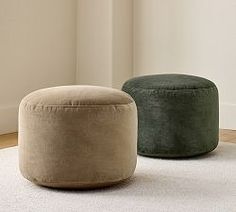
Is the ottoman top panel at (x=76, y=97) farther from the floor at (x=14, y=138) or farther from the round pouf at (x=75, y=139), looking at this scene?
the floor at (x=14, y=138)

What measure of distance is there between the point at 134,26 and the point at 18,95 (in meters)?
1.12

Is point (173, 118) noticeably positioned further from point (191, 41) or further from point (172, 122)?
point (191, 41)

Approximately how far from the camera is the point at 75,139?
2.01 meters

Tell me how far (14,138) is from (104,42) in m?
1.16

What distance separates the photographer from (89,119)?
202 cm

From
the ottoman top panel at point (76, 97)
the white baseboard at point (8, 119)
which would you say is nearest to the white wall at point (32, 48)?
the white baseboard at point (8, 119)

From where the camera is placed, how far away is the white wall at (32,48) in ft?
11.6

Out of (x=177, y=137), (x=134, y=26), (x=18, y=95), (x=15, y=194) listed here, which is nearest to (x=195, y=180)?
(x=177, y=137)

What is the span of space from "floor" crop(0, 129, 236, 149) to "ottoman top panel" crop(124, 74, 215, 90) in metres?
0.69

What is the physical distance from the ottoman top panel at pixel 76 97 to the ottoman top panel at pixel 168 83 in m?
0.54

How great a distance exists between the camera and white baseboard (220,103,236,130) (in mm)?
3766

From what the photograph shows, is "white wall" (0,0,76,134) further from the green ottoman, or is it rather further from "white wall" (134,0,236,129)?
the green ottoman

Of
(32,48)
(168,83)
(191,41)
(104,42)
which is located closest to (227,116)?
(191,41)

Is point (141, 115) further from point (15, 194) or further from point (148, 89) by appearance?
point (15, 194)
